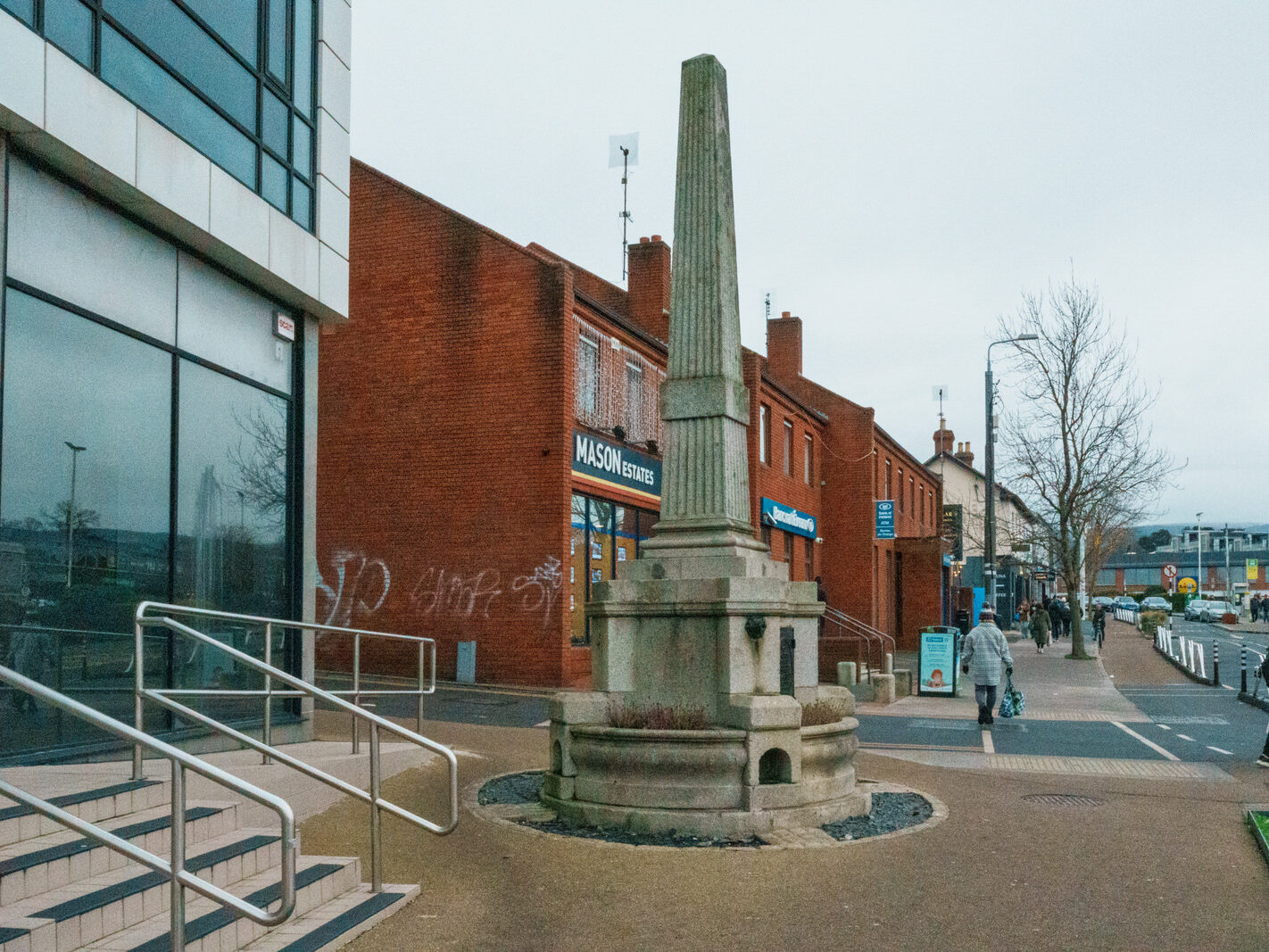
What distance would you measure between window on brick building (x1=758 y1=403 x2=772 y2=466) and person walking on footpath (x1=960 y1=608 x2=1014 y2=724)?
1339 cm

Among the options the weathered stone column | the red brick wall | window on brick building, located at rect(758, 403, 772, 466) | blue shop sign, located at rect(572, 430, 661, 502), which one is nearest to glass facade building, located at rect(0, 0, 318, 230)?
the weathered stone column

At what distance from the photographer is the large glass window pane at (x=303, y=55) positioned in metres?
11.7

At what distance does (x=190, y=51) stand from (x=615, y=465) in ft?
42.7

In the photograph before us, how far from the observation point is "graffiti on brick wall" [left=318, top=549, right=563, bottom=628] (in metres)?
19.3

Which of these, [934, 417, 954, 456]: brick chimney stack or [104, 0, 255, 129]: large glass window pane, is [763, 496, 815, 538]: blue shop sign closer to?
[104, 0, 255, 129]: large glass window pane

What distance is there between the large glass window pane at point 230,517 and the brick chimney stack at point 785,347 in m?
27.7

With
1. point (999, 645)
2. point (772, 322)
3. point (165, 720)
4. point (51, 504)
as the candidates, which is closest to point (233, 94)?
point (51, 504)

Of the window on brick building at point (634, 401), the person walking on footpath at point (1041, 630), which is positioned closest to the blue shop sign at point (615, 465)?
the window on brick building at point (634, 401)

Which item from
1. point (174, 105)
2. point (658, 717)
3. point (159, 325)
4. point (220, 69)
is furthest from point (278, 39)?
point (658, 717)

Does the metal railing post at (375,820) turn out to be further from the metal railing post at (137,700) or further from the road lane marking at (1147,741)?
the road lane marking at (1147,741)

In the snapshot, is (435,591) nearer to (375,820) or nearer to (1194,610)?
(375,820)

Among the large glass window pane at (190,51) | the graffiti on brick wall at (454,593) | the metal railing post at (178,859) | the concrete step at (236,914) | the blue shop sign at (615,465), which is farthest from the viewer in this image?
the blue shop sign at (615,465)

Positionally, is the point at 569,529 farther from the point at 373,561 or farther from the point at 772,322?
the point at 772,322

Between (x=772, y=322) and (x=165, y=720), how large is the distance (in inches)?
1232
